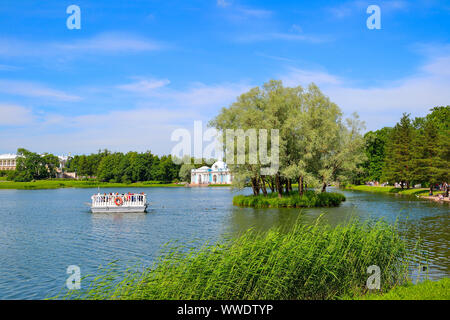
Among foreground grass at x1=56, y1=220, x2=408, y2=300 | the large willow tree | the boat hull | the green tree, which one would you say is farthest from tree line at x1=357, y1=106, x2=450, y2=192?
foreground grass at x1=56, y1=220, x2=408, y2=300

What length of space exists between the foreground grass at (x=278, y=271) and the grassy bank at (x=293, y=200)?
29503 mm

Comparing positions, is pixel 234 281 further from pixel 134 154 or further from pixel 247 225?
pixel 134 154

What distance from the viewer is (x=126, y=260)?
61.0 ft

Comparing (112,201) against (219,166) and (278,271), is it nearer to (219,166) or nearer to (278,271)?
(278,271)

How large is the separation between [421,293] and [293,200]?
32.9m

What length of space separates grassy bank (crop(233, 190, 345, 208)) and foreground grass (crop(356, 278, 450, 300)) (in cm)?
3167

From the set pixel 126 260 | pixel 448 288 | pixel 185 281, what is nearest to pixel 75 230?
pixel 126 260

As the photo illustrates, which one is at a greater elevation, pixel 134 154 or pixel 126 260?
pixel 134 154

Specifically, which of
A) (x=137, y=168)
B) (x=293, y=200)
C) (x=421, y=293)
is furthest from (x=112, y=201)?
(x=137, y=168)

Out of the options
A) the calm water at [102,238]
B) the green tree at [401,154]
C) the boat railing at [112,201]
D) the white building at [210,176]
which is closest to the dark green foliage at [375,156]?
the green tree at [401,154]

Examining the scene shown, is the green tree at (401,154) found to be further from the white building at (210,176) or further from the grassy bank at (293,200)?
the white building at (210,176)

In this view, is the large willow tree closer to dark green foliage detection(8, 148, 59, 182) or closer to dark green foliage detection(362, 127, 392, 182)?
dark green foliage detection(362, 127, 392, 182)
